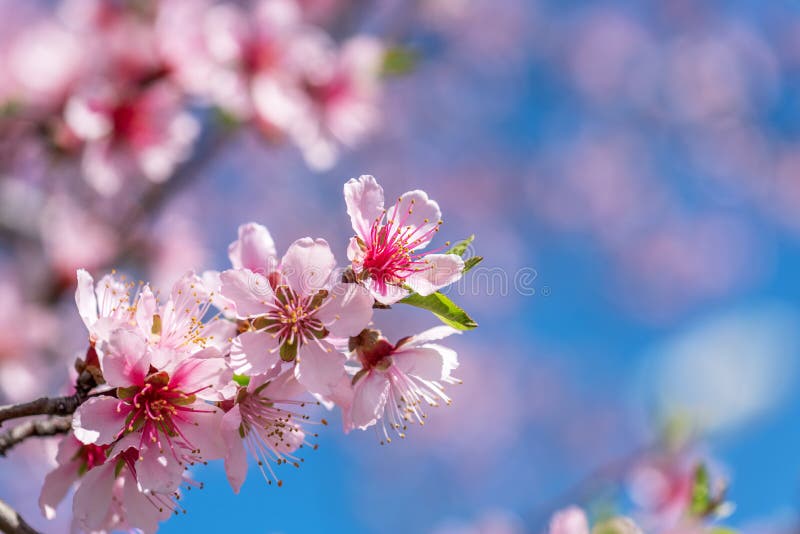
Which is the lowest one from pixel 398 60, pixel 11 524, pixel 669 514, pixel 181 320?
pixel 11 524

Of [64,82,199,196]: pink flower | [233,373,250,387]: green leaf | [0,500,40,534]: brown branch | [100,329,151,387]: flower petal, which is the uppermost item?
[64,82,199,196]: pink flower

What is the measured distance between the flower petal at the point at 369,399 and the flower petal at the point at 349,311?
14cm

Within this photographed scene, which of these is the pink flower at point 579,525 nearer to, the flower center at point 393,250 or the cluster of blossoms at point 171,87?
the flower center at point 393,250

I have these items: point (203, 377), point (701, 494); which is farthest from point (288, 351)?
point (701, 494)

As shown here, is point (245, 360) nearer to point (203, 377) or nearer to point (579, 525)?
point (203, 377)

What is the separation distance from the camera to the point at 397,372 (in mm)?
1743

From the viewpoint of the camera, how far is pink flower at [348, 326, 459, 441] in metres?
1.68

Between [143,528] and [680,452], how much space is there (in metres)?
3.28

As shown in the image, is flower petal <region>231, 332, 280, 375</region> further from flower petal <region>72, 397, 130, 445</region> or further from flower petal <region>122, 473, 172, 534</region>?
flower petal <region>122, 473, 172, 534</region>

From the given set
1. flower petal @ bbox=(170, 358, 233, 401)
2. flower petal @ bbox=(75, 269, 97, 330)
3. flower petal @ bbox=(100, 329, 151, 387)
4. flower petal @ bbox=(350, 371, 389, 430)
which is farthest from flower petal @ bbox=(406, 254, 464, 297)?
flower petal @ bbox=(75, 269, 97, 330)

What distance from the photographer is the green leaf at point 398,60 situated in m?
3.97

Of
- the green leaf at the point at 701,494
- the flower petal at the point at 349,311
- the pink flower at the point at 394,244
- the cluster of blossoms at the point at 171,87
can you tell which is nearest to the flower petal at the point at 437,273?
the pink flower at the point at 394,244

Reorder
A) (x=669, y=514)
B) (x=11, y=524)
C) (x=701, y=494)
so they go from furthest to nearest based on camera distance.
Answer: (x=669, y=514), (x=701, y=494), (x=11, y=524)

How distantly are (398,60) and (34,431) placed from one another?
9.14ft
